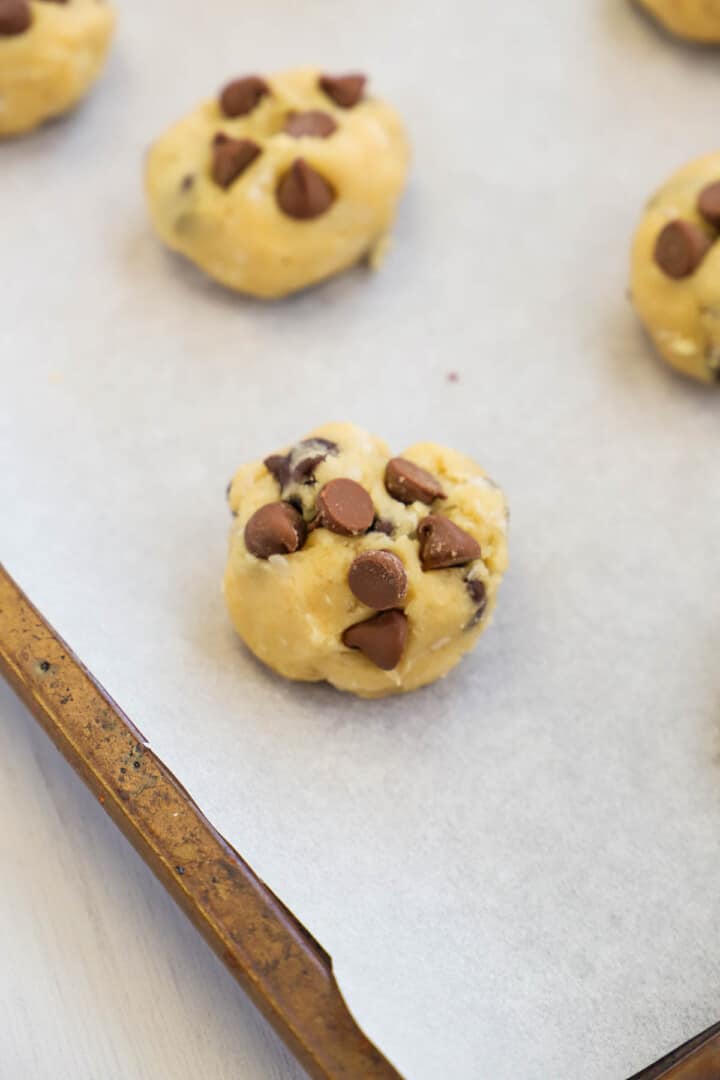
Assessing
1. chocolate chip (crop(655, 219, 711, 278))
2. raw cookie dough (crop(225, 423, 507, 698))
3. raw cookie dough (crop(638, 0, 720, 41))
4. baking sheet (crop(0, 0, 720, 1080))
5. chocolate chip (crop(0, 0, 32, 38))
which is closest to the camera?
baking sheet (crop(0, 0, 720, 1080))

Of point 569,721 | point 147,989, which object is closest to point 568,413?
point 569,721

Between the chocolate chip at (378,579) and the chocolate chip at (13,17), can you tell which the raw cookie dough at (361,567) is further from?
the chocolate chip at (13,17)

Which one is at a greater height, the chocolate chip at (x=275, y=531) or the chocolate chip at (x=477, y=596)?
the chocolate chip at (x=477, y=596)

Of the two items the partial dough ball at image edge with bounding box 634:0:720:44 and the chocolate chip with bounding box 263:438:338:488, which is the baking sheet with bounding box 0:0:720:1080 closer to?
the partial dough ball at image edge with bounding box 634:0:720:44

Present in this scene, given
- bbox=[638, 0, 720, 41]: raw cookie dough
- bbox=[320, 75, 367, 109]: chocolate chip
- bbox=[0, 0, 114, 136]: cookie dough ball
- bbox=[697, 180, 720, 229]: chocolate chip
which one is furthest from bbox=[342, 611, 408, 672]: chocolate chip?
bbox=[638, 0, 720, 41]: raw cookie dough

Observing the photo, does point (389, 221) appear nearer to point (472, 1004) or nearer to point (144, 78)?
point (144, 78)

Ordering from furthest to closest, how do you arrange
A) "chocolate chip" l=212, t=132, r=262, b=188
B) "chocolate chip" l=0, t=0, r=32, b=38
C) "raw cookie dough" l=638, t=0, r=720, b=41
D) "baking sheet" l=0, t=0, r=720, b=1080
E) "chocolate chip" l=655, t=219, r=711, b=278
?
"raw cookie dough" l=638, t=0, r=720, b=41, "chocolate chip" l=0, t=0, r=32, b=38, "chocolate chip" l=212, t=132, r=262, b=188, "chocolate chip" l=655, t=219, r=711, b=278, "baking sheet" l=0, t=0, r=720, b=1080

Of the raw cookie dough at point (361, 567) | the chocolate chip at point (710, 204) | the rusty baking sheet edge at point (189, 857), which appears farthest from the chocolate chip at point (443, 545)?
the chocolate chip at point (710, 204)

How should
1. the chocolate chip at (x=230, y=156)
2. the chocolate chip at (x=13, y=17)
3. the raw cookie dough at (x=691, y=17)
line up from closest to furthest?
the chocolate chip at (x=230, y=156) < the chocolate chip at (x=13, y=17) < the raw cookie dough at (x=691, y=17)
